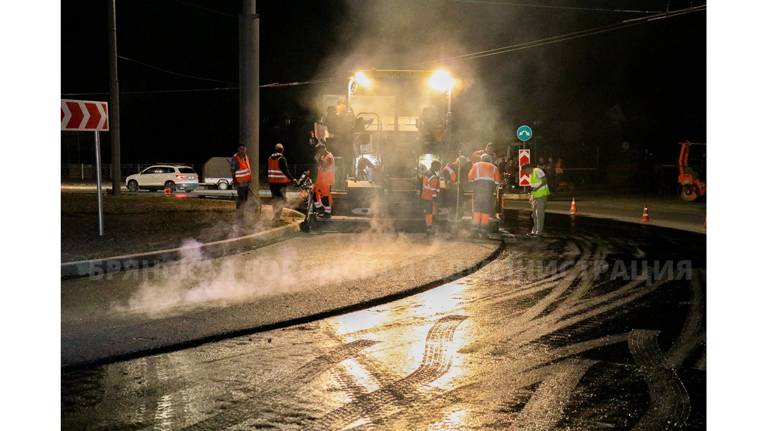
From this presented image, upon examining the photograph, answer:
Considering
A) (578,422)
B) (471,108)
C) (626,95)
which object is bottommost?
(578,422)

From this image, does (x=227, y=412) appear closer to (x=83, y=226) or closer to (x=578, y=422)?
(x=578, y=422)

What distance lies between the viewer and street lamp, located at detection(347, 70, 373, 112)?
651 inches

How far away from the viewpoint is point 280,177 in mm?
15789

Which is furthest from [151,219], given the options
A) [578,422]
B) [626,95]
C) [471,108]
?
[626,95]

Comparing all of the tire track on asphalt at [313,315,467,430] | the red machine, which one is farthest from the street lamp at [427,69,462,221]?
the red machine

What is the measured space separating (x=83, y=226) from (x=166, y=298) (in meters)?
7.23

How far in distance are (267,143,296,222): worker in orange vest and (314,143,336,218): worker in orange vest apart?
563mm

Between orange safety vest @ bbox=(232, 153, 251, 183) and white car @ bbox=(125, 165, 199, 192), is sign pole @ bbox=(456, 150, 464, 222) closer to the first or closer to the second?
orange safety vest @ bbox=(232, 153, 251, 183)

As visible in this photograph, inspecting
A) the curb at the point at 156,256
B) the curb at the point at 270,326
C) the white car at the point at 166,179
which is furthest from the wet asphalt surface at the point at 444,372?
the white car at the point at 166,179

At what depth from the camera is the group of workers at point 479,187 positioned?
1439cm

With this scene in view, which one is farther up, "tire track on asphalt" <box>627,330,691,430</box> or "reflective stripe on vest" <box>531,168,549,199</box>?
"reflective stripe on vest" <box>531,168,549,199</box>

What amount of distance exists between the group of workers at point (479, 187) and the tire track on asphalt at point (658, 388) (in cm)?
754

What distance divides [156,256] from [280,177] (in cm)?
492

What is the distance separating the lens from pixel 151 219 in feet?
54.9
